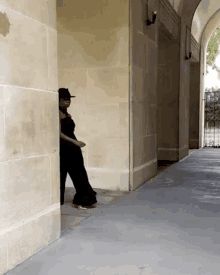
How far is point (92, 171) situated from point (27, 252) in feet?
11.6

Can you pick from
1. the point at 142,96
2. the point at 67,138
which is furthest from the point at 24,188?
the point at 142,96

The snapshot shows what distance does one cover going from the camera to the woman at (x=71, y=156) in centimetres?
503

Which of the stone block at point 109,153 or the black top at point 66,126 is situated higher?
the black top at point 66,126

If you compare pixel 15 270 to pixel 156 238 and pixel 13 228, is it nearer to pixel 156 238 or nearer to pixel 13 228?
pixel 13 228

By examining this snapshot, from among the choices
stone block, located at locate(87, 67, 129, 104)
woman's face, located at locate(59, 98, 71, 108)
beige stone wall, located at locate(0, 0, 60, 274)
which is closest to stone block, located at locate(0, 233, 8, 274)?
beige stone wall, located at locate(0, 0, 60, 274)

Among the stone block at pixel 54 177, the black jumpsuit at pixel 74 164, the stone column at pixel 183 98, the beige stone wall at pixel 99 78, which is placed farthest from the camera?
the stone column at pixel 183 98

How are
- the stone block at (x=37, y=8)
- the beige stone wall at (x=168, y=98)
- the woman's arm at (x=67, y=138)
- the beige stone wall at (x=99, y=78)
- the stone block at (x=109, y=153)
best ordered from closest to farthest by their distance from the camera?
the stone block at (x=37, y=8)
the woman's arm at (x=67, y=138)
the beige stone wall at (x=99, y=78)
the stone block at (x=109, y=153)
the beige stone wall at (x=168, y=98)

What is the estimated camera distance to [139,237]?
3.94 metres

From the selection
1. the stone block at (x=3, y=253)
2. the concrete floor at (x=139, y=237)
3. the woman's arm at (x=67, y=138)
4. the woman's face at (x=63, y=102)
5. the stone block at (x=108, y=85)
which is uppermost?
the stone block at (x=108, y=85)

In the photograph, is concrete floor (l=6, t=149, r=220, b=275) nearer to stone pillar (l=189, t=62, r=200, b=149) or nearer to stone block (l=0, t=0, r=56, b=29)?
stone block (l=0, t=0, r=56, b=29)

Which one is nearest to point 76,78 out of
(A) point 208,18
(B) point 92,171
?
(B) point 92,171

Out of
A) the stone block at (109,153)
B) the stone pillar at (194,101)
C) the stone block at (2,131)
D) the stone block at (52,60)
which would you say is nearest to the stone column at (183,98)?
the stone pillar at (194,101)

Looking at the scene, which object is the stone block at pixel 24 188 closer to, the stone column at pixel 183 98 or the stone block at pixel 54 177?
the stone block at pixel 54 177

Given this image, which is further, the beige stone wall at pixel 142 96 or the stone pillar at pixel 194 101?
the stone pillar at pixel 194 101
